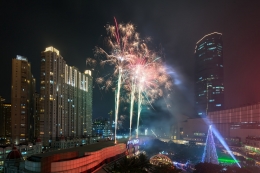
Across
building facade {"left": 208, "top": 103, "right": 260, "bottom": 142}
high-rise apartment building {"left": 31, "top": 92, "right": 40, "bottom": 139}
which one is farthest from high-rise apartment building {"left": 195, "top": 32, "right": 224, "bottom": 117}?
high-rise apartment building {"left": 31, "top": 92, "right": 40, "bottom": 139}

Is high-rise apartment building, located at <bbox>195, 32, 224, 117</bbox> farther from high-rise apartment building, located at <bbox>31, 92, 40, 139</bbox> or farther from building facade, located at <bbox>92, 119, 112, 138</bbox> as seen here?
high-rise apartment building, located at <bbox>31, 92, 40, 139</bbox>

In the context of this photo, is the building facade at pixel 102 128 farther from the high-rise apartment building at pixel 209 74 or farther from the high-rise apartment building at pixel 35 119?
the high-rise apartment building at pixel 35 119

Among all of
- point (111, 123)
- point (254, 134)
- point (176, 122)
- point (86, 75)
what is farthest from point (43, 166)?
point (111, 123)

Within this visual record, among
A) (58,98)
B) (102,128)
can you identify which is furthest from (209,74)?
(58,98)

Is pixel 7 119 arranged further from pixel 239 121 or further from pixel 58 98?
pixel 239 121

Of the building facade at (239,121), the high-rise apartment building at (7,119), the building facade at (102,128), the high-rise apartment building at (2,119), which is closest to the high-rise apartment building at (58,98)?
the high-rise apartment building at (7,119)

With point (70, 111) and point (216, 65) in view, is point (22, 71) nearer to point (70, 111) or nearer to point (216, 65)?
point (70, 111)
